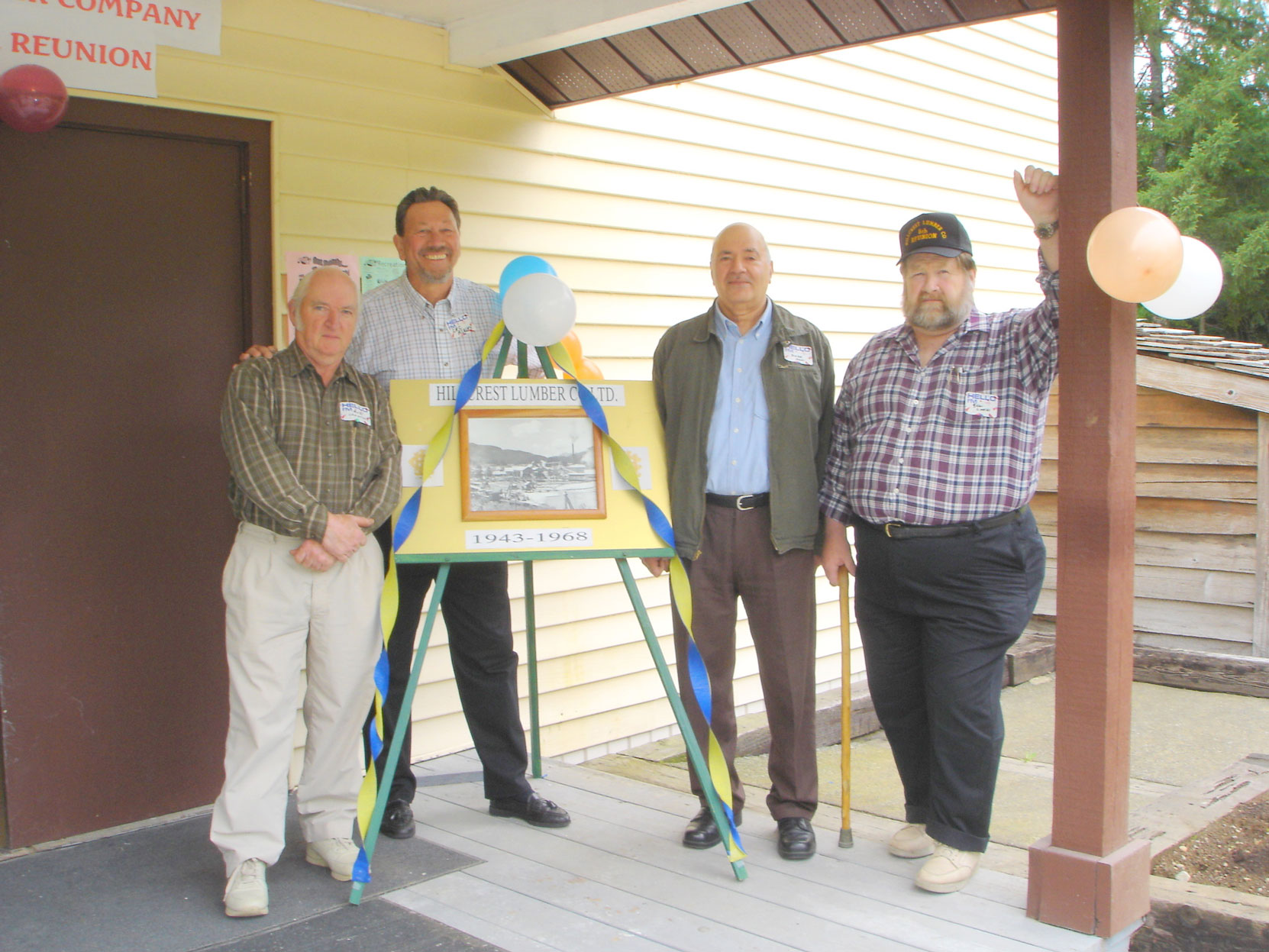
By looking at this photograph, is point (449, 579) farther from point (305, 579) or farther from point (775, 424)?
point (775, 424)

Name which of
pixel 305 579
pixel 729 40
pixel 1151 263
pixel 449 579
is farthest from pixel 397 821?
pixel 729 40

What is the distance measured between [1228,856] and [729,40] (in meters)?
3.21

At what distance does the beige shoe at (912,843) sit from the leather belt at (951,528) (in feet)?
2.98

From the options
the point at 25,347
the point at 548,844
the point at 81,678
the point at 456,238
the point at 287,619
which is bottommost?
the point at 548,844

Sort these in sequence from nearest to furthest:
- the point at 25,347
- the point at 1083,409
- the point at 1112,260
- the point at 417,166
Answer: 1. the point at 1112,260
2. the point at 1083,409
3. the point at 25,347
4. the point at 417,166

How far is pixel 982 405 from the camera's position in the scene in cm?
293

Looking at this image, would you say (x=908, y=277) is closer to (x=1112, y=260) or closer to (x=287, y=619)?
(x=1112, y=260)

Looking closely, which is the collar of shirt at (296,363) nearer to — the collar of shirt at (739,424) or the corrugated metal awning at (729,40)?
the collar of shirt at (739,424)

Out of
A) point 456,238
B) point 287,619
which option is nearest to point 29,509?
point 287,619

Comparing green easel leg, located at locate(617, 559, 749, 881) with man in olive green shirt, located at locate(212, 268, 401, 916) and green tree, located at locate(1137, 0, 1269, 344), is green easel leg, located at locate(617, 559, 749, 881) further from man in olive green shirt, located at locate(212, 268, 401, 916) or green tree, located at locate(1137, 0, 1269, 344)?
green tree, located at locate(1137, 0, 1269, 344)

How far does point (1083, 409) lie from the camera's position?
275 cm

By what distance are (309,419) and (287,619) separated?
530 millimetres

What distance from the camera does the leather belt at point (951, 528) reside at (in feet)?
9.59

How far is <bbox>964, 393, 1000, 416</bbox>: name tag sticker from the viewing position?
2928 millimetres
